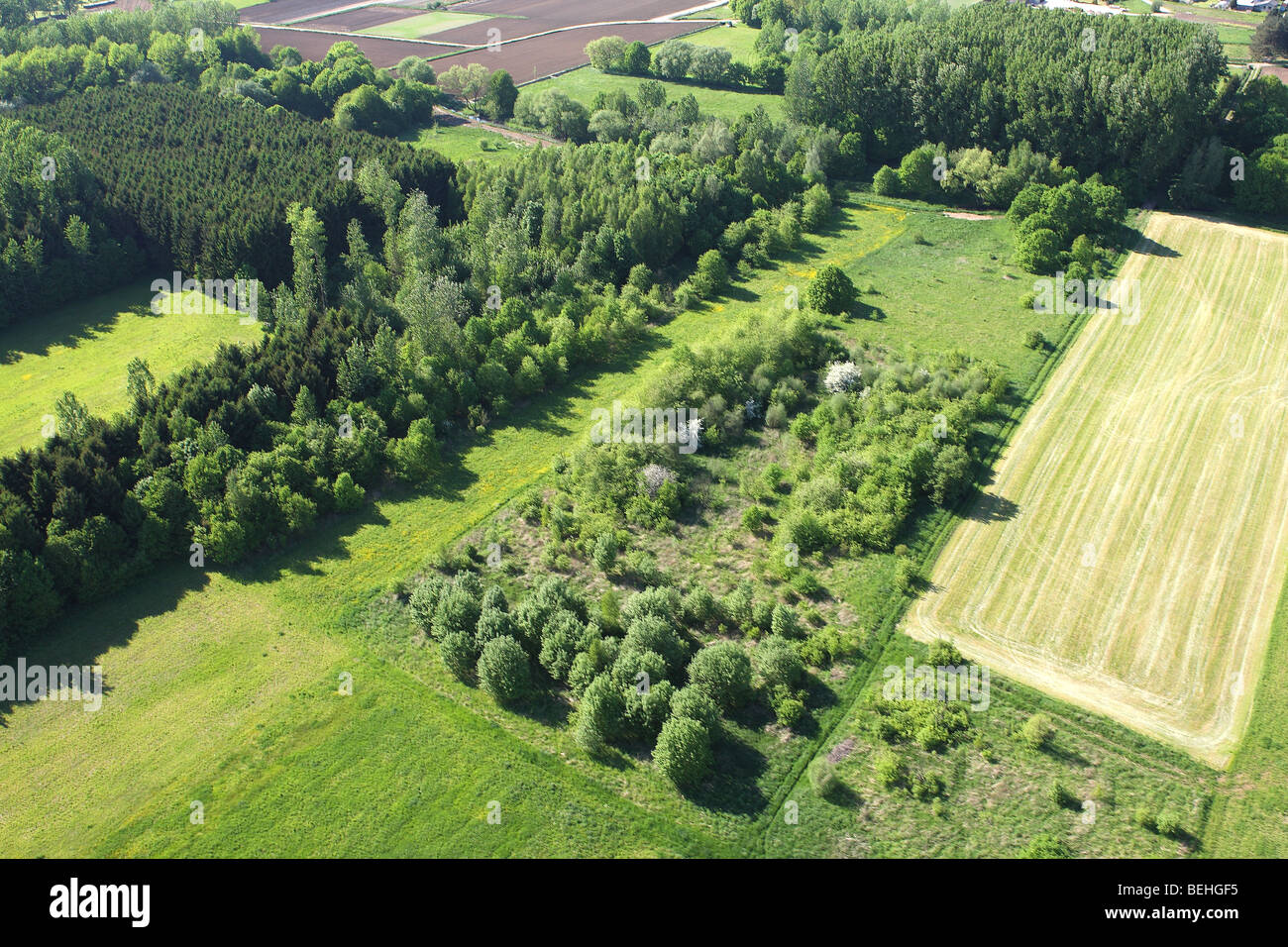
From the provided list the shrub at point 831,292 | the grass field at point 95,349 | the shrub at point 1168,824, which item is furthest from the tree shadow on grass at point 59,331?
the shrub at point 1168,824

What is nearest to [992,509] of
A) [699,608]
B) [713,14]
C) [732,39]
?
[699,608]

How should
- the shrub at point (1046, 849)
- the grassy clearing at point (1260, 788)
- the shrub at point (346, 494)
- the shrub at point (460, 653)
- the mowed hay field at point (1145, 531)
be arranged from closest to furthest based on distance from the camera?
the shrub at point (1046, 849), the grassy clearing at point (1260, 788), the mowed hay field at point (1145, 531), the shrub at point (460, 653), the shrub at point (346, 494)

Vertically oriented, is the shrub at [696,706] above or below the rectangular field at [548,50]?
below

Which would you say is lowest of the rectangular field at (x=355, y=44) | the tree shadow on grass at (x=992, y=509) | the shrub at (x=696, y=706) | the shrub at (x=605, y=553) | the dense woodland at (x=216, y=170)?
the shrub at (x=696, y=706)

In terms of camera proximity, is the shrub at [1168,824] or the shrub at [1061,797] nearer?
the shrub at [1168,824]

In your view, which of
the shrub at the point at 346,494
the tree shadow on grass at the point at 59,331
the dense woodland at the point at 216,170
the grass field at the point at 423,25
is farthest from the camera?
the grass field at the point at 423,25

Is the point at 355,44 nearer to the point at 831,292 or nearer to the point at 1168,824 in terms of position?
the point at 831,292

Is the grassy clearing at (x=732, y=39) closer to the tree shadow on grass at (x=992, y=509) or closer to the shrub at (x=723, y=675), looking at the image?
the tree shadow on grass at (x=992, y=509)
